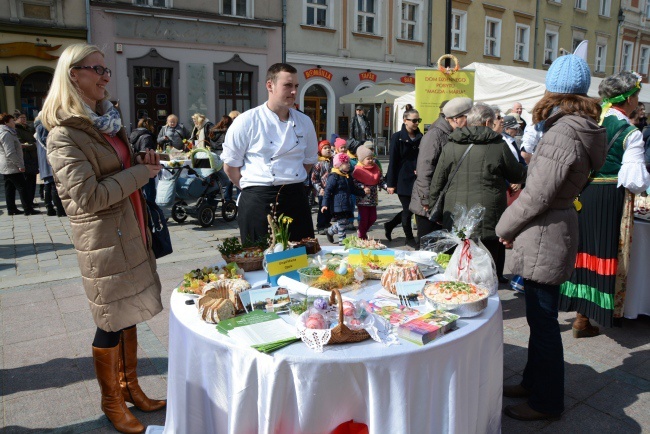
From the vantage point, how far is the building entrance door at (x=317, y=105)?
1892 centimetres

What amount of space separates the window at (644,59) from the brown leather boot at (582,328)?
3328 cm

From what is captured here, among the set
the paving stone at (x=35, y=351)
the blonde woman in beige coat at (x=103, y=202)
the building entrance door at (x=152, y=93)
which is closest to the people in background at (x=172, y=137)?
the building entrance door at (x=152, y=93)

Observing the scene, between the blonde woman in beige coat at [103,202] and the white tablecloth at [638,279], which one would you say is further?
the white tablecloth at [638,279]

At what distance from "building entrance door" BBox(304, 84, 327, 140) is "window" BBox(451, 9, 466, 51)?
21.3 feet

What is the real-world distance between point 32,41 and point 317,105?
9.21m

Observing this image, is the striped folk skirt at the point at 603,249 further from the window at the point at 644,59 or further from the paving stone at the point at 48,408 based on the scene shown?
the window at the point at 644,59

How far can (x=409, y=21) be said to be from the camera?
20.4m

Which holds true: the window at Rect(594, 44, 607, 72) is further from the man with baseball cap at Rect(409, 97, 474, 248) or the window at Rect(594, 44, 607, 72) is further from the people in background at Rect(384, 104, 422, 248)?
the man with baseball cap at Rect(409, 97, 474, 248)

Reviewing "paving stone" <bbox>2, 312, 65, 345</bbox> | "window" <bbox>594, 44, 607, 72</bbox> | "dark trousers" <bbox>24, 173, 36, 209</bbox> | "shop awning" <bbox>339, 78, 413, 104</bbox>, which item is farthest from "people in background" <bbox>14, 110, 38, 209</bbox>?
"window" <bbox>594, 44, 607, 72</bbox>

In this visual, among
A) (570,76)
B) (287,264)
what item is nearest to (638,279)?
(570,76)

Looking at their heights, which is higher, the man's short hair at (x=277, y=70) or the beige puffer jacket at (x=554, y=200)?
the man's short hair at (x=277, y=70)

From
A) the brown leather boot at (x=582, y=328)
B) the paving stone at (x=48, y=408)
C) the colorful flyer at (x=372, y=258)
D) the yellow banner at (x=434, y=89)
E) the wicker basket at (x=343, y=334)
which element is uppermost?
the yellow banner at (x=434, y=89)

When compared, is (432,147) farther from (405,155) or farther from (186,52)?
(186,52)

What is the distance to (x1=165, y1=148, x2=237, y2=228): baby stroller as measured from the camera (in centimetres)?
822
